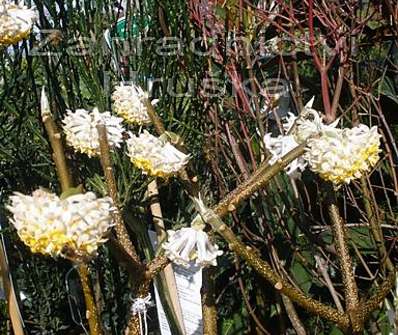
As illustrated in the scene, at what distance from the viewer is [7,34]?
0.88 metres

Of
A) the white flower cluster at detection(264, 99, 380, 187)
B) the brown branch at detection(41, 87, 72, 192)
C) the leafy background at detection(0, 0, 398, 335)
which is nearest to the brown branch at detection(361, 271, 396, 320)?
the white flower cluster at detection(264, 99, 380, 187)

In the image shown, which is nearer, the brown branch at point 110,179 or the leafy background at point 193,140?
the brown branch at point 110,179

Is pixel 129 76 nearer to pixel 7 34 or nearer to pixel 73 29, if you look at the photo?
pixel 73 29

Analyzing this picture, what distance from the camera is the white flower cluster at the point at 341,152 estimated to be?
66 cm

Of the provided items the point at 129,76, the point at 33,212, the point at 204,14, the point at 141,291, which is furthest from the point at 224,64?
the point at 33,212

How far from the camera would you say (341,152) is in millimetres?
658

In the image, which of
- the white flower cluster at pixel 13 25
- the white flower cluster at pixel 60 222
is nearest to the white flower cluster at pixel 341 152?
the white flower cluster at pixel 60 222

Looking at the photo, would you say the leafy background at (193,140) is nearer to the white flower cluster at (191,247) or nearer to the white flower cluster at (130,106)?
the white flower cluster at (130,106)

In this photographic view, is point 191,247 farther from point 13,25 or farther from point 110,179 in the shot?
point 13,25

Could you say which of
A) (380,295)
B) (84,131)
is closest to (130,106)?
(84,131)

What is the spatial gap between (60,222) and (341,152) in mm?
271

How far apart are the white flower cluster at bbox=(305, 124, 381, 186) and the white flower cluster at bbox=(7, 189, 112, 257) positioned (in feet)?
0.71

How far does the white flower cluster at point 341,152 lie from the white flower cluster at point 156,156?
15 cm

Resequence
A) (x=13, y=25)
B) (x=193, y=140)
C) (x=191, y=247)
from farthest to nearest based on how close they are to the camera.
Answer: (x=193, y=140), (x=13, y=25), (x=191, y=247)
